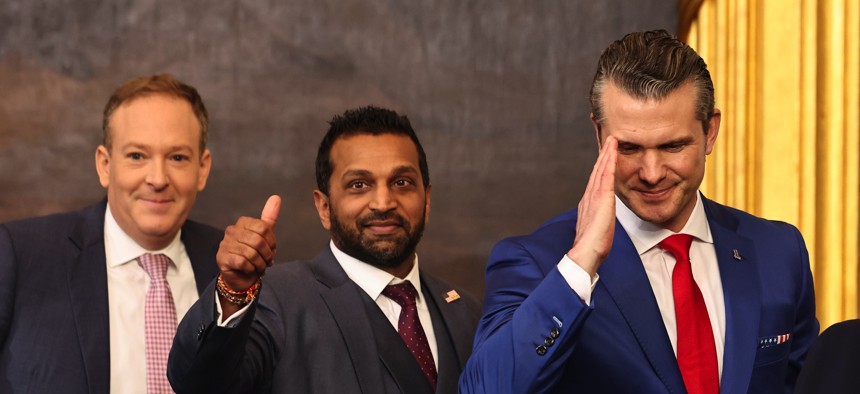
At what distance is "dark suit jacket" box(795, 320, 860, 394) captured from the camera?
1271 mm

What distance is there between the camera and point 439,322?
310cm

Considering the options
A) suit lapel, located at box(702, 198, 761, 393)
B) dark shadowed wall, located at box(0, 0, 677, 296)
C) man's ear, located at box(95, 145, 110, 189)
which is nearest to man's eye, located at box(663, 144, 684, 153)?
suit lapel, located at box(702, 198, 761, 393)

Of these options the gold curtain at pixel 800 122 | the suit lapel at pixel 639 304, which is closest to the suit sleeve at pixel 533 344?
the suit lapel at pixel 639 304

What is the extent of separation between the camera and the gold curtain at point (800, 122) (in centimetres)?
341

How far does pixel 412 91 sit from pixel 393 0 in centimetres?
34

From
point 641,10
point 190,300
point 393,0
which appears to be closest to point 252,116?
point 393,0

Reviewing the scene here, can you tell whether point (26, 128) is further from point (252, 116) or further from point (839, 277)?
point (839, 277)

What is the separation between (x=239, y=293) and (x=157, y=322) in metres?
0.82

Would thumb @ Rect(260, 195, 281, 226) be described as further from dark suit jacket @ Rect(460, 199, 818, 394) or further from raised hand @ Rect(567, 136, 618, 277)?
raised hand @ Rect(567, 136, 618, 277)

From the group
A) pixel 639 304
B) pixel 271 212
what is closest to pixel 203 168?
pixel 271 212

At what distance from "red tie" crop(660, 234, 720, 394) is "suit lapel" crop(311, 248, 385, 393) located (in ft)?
2.62

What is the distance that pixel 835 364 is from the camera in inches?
50.9

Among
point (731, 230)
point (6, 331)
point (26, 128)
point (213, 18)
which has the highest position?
point (213, 18)

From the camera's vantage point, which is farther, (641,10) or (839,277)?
(641,10)
